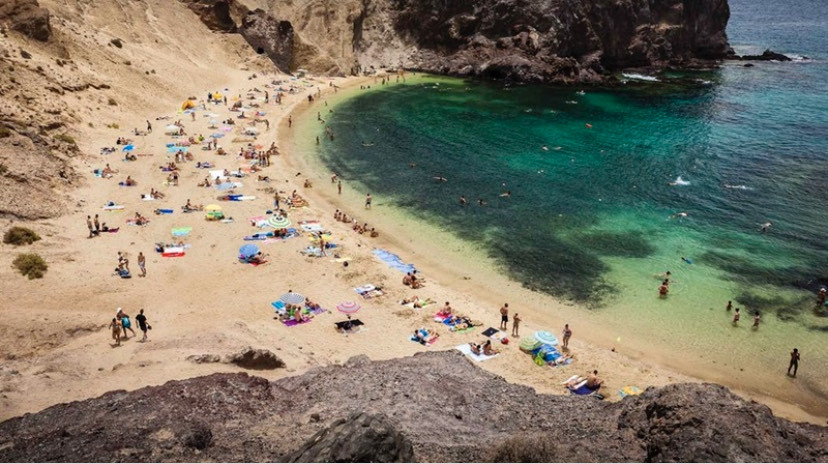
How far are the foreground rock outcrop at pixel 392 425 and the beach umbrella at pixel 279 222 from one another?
56.5 ft

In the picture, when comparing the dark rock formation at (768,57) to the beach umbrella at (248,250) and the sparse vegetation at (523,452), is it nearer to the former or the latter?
the beach umbrella at (248,250)


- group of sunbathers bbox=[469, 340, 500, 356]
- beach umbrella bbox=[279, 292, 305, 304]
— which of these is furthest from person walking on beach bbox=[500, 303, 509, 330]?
beach umbrella bbox=[279, 292, 305, 304]

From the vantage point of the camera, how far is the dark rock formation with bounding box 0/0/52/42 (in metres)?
45.5

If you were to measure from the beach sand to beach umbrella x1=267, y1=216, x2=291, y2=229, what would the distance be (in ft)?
4.41

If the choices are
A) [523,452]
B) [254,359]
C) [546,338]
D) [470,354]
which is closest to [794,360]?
[546,338]

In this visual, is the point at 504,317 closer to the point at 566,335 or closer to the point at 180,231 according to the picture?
the point at 566,335

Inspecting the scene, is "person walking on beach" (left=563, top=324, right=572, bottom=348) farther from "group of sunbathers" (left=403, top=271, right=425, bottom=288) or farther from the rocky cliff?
the rocky cliff

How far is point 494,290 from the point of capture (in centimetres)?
2900

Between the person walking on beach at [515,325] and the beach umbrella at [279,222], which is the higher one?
the beach umbrella at [279,222]

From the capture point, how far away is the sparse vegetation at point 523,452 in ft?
36.6

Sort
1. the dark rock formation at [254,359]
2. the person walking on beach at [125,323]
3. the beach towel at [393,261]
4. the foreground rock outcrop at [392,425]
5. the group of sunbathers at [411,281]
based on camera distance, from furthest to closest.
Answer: the beach towel at [393,261]
the group of sunbathers at [411,281]
the person walking on beach at [125,323]
the dark rock formation at [254,359]
the foreground rock outcrop at [392,425]

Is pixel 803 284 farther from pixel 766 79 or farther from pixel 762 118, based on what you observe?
pixel 766 79

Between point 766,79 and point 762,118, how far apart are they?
86.9 ft

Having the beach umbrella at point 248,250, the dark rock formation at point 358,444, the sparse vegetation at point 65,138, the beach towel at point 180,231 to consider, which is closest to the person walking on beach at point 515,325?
the beach umbrella at point 248,250
